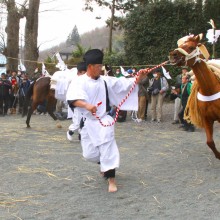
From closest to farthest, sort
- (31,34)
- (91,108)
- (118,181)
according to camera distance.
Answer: (91,108), (118,181), (31,34)

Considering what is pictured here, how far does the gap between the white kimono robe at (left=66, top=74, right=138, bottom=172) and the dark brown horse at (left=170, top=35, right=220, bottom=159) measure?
3.46ft

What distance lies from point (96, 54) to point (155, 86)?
7727 millimetres

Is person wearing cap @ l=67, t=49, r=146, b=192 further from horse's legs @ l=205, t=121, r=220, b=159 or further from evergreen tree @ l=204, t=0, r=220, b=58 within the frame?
evergreen tree @ l=204, t=0, r=220, b=58

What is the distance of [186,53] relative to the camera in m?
5.91

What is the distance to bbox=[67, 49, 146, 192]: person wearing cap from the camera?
513 cm

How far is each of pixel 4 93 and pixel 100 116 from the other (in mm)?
10789

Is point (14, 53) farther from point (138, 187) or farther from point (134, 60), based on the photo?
point (138, 187)

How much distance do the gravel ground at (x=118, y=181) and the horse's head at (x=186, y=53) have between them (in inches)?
66.2

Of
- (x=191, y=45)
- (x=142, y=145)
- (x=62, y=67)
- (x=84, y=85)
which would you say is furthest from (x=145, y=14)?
(x=84, y=85)

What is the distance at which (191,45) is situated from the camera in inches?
239

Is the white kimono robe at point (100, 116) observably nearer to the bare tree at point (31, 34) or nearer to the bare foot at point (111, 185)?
the bare foot at point (111, 185)

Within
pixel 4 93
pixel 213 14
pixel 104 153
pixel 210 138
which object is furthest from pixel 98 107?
pixel 213 14

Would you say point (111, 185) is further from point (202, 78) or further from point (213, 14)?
point (213, 14)

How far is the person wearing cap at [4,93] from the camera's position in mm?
15211
